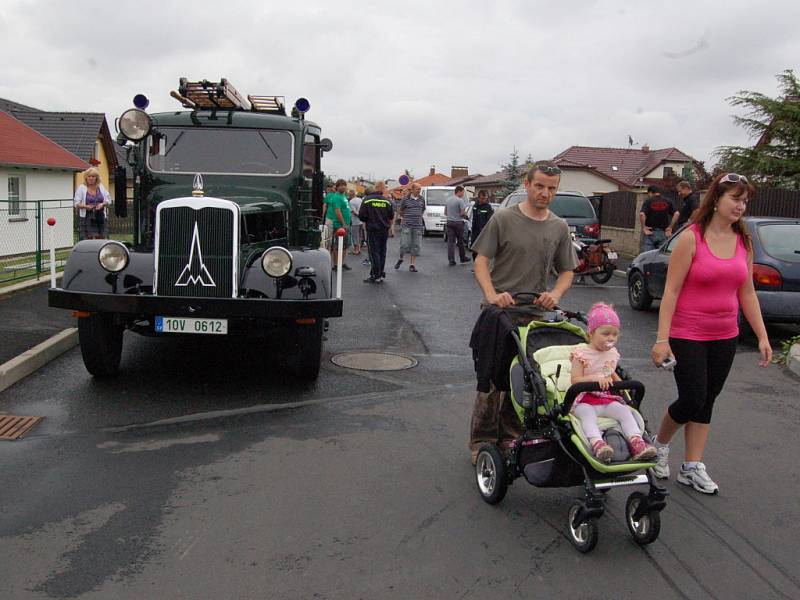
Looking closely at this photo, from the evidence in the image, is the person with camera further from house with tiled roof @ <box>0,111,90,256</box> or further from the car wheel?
the car wheel

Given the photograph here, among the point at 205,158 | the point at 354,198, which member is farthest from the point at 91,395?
the point at 354,198

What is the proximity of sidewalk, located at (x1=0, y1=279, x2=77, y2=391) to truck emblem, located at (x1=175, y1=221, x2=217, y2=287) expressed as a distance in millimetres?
1831

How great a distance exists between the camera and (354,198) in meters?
25.3

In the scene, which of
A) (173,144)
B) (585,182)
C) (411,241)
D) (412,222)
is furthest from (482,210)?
(585,182)

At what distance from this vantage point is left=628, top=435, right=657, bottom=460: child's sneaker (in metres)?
3.93

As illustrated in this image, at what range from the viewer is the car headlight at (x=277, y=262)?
6793 mm

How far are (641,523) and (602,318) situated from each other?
104cm

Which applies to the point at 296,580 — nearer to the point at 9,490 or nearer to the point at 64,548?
the point at 64,548

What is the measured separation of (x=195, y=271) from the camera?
683 centimetres

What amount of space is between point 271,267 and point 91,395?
1871 millimetres

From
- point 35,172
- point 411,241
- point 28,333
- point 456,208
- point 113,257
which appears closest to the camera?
point 113,257

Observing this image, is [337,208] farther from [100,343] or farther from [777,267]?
[100,343]

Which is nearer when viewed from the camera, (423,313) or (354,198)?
(423,313)

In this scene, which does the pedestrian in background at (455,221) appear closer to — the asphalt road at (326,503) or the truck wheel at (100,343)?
the asphalt road at (326,503)
